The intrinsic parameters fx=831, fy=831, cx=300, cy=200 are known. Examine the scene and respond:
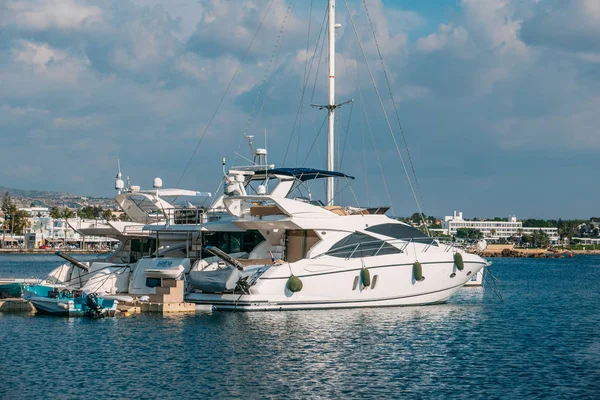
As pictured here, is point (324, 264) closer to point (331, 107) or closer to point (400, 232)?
point (400, 232)

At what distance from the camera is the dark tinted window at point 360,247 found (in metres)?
30.4

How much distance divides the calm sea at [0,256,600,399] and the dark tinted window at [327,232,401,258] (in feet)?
6.92

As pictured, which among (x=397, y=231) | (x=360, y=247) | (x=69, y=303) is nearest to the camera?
(x=69, y=303)

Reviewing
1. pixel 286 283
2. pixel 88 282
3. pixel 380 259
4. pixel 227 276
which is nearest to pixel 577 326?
pixel 380 259

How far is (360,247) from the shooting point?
3077 cm

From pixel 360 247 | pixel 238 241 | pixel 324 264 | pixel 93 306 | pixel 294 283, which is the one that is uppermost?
pixel 238 241

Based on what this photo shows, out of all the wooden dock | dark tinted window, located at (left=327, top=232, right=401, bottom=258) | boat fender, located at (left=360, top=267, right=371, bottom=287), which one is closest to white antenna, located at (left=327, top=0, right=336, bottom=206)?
dark tinted window, located at (left=327, top=232, right=401, bottom=258)

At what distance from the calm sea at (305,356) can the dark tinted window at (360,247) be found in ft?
6.92

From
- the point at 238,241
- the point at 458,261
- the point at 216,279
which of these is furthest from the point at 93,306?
the point at 458,261

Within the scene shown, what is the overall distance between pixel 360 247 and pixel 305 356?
8879mm

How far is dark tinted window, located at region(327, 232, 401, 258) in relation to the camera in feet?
99.8

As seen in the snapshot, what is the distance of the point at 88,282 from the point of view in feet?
107

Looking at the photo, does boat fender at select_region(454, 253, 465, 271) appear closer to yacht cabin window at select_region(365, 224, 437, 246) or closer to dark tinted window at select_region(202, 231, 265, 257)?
yacht cabin window at select_region(365, 224, 437, 246)

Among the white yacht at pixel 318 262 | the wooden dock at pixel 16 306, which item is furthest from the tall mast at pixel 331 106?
the wooden dock at pixel 16 306
